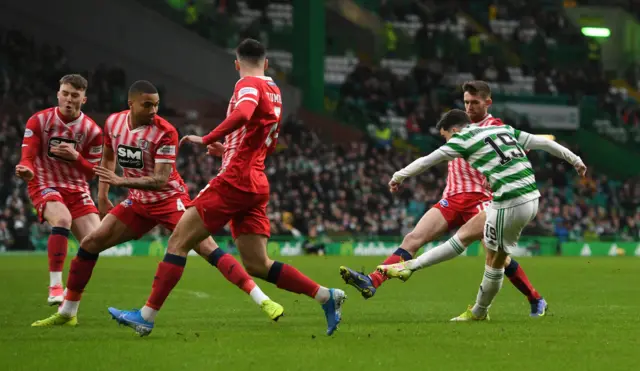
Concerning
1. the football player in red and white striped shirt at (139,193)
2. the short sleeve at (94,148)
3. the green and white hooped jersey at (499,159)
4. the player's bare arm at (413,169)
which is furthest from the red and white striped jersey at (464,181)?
the short sleeve at (94,148)

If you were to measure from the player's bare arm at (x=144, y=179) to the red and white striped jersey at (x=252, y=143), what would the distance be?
68 centimetres

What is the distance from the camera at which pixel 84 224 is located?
12031 mm

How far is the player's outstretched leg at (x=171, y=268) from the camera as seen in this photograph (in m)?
8.77

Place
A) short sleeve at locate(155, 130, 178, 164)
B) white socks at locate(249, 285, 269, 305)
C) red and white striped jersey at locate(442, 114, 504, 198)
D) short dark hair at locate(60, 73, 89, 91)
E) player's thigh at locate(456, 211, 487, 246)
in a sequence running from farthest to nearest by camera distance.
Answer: red and white striped jersey at locate(442, 114, 504, 198) → short dark hair at locate(60, 73, 89, 91) → player's thigh at locate(456, 211, 487, 246) → white socks at locate(249, 285, 269, 305) → short sleeve at locate(155, 130, 178, 164)

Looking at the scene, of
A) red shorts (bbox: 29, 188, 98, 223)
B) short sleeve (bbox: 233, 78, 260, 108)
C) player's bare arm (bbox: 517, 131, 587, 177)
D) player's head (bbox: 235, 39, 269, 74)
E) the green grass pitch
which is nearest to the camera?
the green grass pitch

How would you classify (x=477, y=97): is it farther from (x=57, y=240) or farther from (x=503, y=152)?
(x=57, y=240)

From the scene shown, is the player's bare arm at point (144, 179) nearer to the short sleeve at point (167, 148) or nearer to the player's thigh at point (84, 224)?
the short sleeve at point (167, 148)

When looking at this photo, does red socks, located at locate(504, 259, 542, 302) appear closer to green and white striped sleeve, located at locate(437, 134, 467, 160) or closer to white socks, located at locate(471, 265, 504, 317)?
white socks, located at locate(471, 265, 504, 317)

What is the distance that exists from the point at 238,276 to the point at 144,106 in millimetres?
1763

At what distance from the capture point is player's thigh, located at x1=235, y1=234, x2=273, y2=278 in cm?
909

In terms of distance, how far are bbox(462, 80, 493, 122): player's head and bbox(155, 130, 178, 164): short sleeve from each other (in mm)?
3037

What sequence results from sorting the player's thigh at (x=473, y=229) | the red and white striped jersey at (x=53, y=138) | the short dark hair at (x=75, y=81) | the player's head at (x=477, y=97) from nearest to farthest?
the player's head at (x=477, y=97), the player's thigh at (x=473, y=229), the short dark hair at (x=75, y=81), the red and white striped jersey at (x=53, y=138)

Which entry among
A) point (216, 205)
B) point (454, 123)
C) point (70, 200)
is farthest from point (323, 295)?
point (70, 200)

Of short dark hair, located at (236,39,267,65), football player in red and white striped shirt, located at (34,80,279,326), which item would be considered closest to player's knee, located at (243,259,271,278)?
football player in red and white striped shirt, located at (34,80,279,326)
